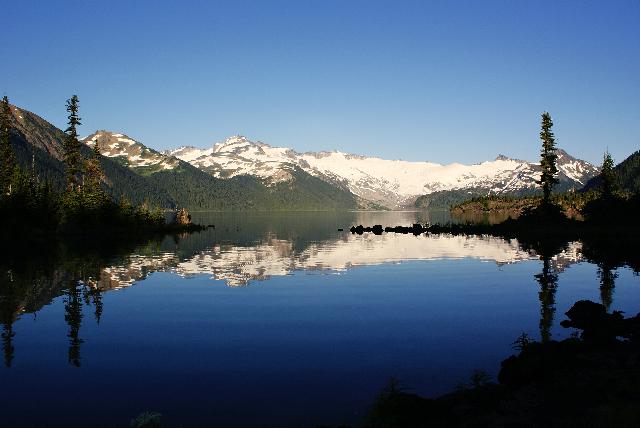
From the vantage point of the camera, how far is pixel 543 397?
1772 cm

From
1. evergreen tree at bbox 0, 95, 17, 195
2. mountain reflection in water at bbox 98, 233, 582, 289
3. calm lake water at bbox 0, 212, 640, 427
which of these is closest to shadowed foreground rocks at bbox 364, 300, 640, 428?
calm lake water at bbox 0, 212, 640, 427

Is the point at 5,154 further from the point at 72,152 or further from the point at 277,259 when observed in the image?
the point at 277,259

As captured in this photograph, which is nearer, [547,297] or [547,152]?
[547,297]

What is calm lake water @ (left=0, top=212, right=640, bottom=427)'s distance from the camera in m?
18.5

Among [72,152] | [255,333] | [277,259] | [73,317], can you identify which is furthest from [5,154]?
[255,333]

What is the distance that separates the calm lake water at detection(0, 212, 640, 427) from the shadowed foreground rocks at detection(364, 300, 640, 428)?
5.47ft

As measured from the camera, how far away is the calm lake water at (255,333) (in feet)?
60.6

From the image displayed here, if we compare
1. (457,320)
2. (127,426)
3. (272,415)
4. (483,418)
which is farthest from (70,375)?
(457,320)

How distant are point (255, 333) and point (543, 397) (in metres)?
14.9

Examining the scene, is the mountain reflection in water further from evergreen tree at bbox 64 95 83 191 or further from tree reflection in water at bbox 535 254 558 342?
evergreen tree at bbox 64 95 83 191

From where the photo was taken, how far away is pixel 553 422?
15258 millimetres

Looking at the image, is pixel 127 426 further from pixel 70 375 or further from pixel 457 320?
pixel 457 320

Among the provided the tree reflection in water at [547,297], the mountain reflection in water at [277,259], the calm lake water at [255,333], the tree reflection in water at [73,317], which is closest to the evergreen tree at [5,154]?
the mountain reflection in water at [277,259]

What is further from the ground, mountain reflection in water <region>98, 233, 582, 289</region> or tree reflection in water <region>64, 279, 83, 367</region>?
mountain reflection in water <region>98, 233, 582, 289</region>
